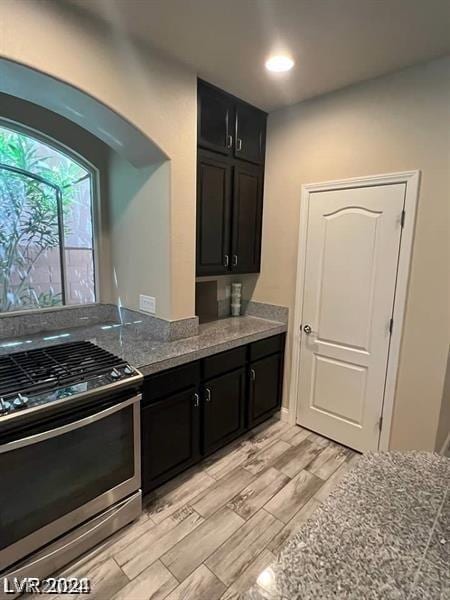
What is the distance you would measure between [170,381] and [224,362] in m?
0.50

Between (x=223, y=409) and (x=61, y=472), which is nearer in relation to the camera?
(x=61, y=472)

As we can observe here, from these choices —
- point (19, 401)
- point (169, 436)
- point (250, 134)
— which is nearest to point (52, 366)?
point (19, 401)

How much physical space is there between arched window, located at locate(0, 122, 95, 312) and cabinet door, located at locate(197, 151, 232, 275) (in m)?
0.96

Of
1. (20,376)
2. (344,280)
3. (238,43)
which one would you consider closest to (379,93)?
(238,43)

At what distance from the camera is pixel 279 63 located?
6.84ft

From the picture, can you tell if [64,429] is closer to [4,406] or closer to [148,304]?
[4,406]

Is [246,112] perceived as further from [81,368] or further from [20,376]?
[20,376]

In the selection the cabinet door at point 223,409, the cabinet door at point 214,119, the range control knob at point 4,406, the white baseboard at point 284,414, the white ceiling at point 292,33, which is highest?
the white ceiling at point 292,33

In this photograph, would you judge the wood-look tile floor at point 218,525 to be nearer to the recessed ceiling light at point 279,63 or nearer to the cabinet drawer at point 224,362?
the cabinet drawer at point 224,362

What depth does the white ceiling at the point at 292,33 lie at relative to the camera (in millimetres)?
1595

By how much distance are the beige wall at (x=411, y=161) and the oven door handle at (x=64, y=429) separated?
75.6 inches

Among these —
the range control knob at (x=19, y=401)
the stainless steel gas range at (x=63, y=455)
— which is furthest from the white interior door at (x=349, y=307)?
the range control knob at (x=19, y=401)

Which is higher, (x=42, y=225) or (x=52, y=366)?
(x=42, y=225)

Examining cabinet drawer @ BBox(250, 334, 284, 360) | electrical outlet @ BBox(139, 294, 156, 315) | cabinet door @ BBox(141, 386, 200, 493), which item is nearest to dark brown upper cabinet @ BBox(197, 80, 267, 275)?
electrical outlet @ BBox(139, 294, 156, 315)
